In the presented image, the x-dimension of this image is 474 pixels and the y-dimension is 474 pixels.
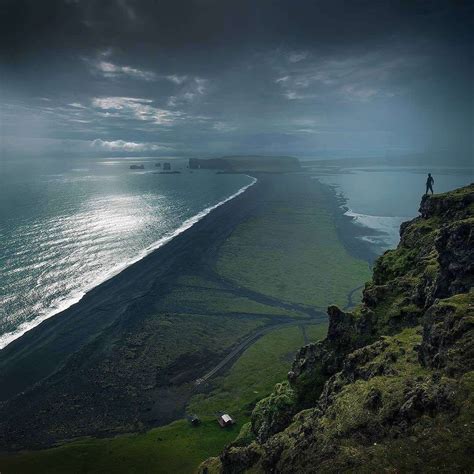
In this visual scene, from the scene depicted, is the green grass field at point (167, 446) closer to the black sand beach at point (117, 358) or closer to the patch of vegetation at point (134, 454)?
the patch of vegetation at point (134, 454)

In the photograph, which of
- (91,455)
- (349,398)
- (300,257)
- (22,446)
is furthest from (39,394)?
(300,257)

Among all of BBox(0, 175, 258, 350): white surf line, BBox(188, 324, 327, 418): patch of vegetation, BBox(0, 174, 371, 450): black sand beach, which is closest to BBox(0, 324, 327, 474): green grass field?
BBox(188, 324, 327, 418): patch of vegetation

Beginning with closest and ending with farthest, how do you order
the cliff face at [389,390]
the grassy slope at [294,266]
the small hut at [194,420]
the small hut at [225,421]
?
the cliff face at [389,390], the small hut at [225,421], the small hut at [194,420], the grassy slope at [294,266]

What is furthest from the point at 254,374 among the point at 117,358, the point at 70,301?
the point at 70,301

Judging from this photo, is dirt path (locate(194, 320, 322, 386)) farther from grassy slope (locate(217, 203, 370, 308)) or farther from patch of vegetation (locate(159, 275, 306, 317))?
grassy slope (locate(217, 203, 370, 308))

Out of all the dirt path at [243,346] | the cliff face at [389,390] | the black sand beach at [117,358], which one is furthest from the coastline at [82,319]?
the cliff face at [389,390]

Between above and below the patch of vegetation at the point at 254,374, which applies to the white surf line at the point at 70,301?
above

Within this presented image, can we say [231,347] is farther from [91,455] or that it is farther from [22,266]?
[22,266]

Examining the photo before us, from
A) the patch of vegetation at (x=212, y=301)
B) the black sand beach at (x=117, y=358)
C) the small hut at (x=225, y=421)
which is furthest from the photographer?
Result: the patch of vegetation at (x=212, y=301)
